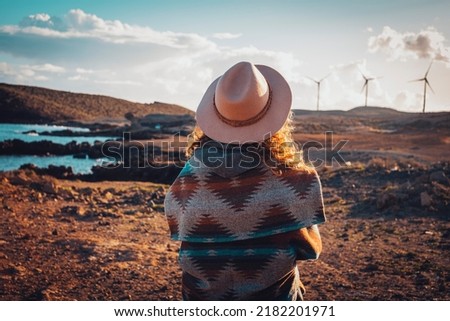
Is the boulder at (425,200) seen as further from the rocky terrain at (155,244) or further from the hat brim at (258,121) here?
the hat brim at (258,121)

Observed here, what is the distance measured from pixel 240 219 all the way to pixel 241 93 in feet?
2.01

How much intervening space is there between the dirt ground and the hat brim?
255 centimetres

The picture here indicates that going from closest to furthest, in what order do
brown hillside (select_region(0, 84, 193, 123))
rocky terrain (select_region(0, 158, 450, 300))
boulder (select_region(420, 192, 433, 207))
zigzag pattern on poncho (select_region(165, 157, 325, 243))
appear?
zigzag pattern on poncho (select_region(165, 157, 325, 243)), rocky terrain (select_region(0, 158, 450, 300)), boulder (select_region(420, 192, 433, 207)), brown hillside (select_region(0, 84, 193, 123))

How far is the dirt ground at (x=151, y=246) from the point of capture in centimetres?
434

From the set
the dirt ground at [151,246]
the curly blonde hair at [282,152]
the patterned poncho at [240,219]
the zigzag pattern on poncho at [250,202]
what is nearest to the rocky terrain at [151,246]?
the dirt ground at [151,246]

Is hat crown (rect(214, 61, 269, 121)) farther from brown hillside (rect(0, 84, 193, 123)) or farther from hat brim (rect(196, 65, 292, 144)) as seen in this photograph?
brown hillside (rect(0, 84, 193, 123))

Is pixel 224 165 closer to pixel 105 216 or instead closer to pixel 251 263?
pixel 251 263

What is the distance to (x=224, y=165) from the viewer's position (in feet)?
6.75

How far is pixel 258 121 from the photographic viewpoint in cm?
216

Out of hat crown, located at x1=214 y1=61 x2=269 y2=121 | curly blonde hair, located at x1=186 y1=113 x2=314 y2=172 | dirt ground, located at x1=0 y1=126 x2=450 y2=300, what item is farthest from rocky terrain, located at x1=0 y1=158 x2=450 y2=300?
hat crown, located at x1=214 y1=61 x2=269 y2=121

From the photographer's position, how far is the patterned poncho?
2.07m

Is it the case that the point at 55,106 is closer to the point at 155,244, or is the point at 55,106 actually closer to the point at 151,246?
the point at 155,244
